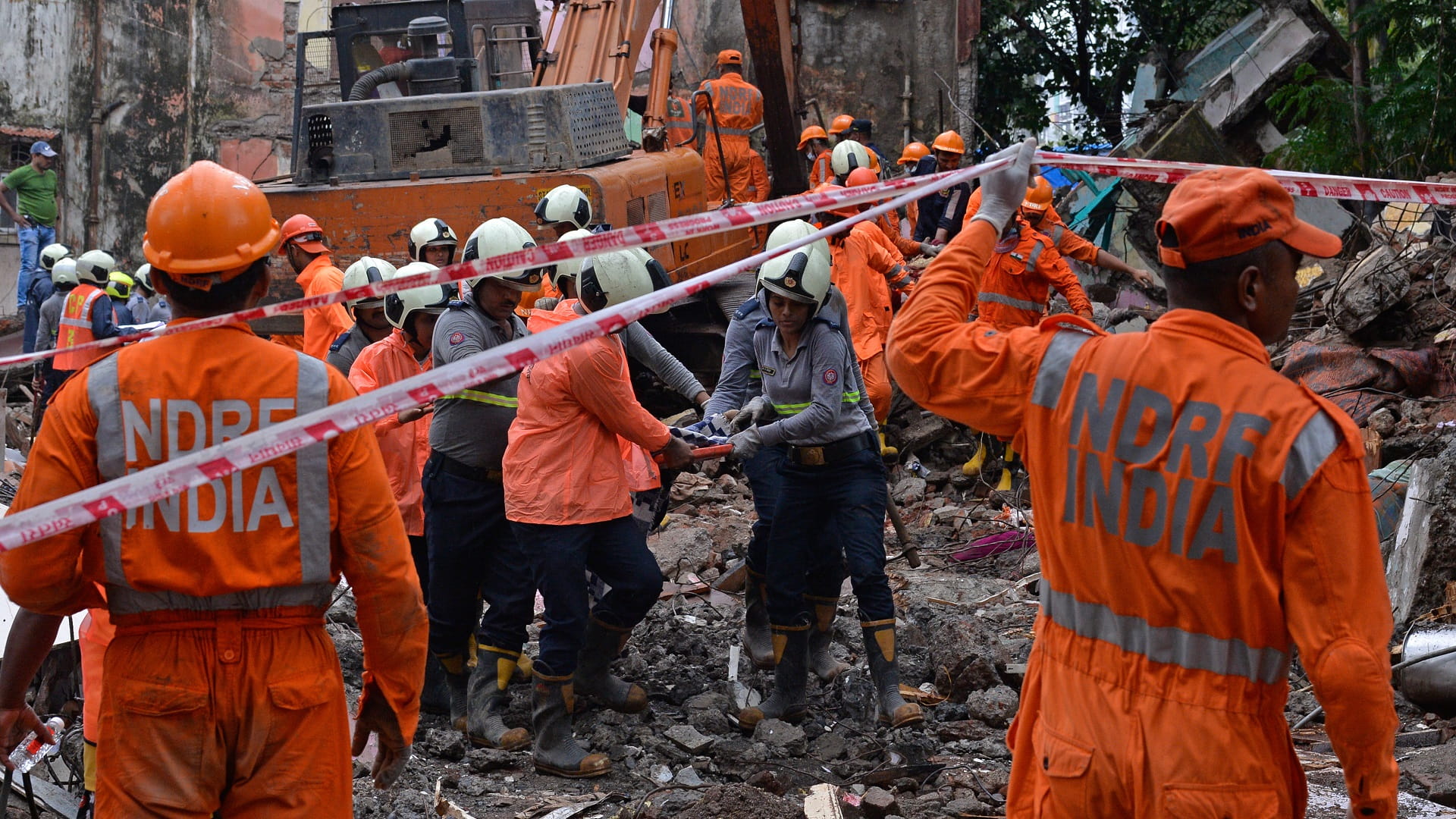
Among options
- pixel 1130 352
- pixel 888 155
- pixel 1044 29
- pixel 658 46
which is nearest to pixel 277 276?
pixel 658 46

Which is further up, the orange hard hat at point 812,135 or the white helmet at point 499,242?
the orange hard hat at point 812,135

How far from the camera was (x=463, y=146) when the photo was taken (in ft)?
32.0

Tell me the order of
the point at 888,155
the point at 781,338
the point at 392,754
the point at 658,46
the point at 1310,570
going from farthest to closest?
the point at 888,155
the point at 658,46
the point at 781,338
the point at 392,754
the point at 1310,570

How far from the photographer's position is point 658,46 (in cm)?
1296

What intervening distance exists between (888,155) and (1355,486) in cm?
1657

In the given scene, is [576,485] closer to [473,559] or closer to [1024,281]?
[473,559]

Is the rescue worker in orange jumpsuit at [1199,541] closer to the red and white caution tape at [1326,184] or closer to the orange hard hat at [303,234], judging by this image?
the red and white caution tape at [1326,184]

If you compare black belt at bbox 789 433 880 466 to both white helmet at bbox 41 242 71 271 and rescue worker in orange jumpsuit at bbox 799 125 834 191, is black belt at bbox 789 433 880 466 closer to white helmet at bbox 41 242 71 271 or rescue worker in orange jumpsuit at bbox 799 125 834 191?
rescue worker in orange jumpsuit at bbox 799 125 834 191

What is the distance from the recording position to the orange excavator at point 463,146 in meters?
9.34

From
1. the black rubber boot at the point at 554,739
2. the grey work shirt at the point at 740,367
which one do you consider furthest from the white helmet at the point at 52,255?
the black rubber boot at the point at 554,739

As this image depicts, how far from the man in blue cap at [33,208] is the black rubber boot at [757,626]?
15.0 meters

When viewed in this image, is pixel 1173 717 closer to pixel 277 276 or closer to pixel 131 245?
pixel 277 276

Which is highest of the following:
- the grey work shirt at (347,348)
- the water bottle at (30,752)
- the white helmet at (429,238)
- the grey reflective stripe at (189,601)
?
the white helmet at (429,238)

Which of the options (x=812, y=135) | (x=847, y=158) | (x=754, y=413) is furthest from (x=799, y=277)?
(x=812, y=135)
